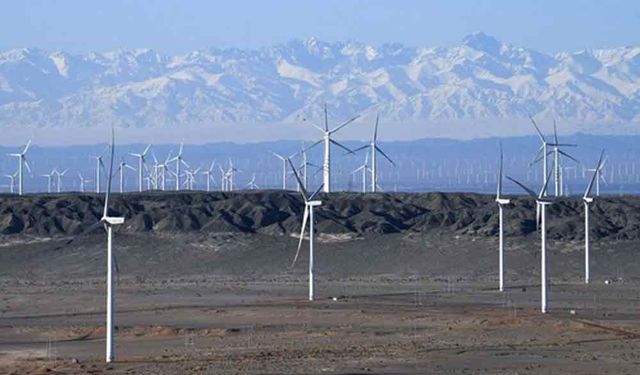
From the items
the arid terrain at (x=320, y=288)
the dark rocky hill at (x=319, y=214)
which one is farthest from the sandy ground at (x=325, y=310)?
the dark rocky hill at (x=319, y=214)

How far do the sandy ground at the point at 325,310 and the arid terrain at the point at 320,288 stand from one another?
106mm

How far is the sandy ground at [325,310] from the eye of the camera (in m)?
47.0

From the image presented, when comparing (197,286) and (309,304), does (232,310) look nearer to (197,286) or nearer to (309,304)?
(309,304)

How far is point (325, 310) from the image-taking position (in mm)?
63844

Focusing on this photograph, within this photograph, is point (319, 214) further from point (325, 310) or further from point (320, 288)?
point (325, 310)

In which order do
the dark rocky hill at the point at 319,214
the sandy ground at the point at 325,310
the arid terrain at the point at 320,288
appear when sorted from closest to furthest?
the sandy ground at the point at 325,310, the arid terrain at the point at 320,288, the dark rocky hill at the point at 319,214

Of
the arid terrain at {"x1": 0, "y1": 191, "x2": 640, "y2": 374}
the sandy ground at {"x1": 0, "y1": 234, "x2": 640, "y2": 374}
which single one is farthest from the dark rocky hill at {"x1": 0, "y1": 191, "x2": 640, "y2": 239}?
the sandy ground at {"x1": 0, "y1": 234, "x2": 640, "y2": 374}

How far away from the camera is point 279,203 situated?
366ft

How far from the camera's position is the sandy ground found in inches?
1852

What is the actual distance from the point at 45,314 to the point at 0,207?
153 ft

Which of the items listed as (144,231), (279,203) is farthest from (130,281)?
(279,203)

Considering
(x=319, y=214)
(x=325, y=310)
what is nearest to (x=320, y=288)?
(x=325, y=310)

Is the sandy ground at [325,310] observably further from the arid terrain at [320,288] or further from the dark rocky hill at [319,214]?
the dark rocky hill at [319,214]

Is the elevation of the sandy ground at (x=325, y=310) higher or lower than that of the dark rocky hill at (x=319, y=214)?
lower
